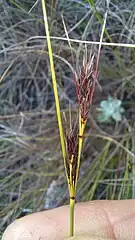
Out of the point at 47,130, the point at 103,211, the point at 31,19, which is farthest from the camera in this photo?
the point at 47,130

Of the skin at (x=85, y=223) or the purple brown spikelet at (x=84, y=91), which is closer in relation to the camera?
the purple brown spikelet at (x=84, y=91)

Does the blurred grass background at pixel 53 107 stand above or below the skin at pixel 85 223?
above

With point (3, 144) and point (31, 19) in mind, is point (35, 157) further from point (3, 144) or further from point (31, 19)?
point (31, 19)

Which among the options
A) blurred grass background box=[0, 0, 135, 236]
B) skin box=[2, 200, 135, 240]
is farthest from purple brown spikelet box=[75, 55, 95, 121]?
blurred grass background box=[0, 0, 135, 236]

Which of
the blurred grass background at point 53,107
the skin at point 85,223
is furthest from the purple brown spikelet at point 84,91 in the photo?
the blurred grass background at point 53,107

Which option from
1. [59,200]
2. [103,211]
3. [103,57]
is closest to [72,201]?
[103,211]

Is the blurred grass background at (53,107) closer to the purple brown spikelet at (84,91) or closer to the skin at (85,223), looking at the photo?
the skin at (85,223)

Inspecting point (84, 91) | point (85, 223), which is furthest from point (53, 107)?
point (84, 91)

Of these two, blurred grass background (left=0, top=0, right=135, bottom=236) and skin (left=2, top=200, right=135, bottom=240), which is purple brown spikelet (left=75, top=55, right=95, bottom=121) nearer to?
skin (left=2, top=200, right=135, bottom=240)
